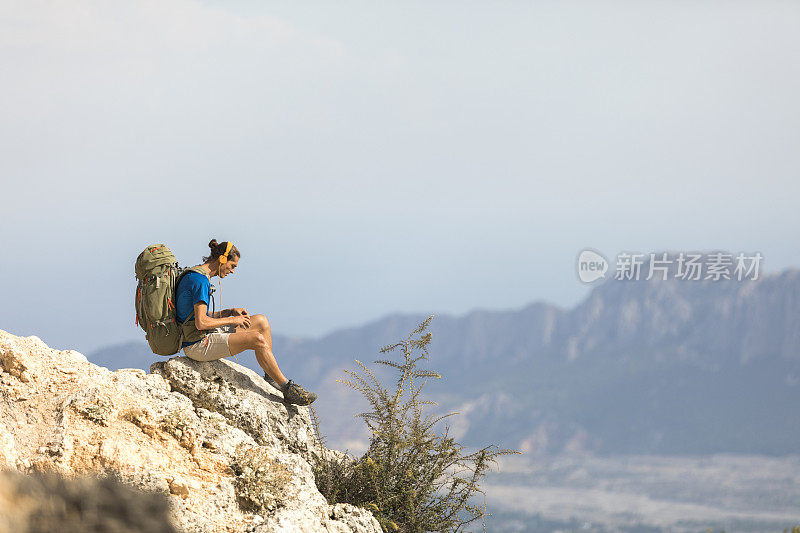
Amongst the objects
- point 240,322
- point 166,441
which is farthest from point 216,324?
point 166,441

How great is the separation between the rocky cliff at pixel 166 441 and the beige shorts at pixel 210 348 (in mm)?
192

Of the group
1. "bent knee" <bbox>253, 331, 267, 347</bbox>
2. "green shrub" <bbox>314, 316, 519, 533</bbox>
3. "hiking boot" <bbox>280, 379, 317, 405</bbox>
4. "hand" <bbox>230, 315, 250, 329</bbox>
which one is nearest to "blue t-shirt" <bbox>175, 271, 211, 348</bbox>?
"hand" <bbox>230, 315, 250, 329</bbox>

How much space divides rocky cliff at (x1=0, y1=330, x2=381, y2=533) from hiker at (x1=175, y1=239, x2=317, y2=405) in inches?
14.4

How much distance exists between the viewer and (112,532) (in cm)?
491

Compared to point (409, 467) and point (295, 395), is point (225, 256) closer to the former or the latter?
point (295, 395)

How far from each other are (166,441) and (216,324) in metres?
1.62

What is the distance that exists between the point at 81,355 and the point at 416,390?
4027 millimetres

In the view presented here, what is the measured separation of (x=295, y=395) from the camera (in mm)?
10695

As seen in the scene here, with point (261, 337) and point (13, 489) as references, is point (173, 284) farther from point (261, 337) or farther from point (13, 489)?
point (13, 489)

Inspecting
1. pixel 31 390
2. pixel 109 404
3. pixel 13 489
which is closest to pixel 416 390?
pixel 109 404

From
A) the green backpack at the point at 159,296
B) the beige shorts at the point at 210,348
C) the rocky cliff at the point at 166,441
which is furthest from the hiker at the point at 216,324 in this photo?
the rocky cliff at the point at 166,441

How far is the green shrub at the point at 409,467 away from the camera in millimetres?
10367

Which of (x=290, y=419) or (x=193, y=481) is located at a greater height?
(x=290, y=419)

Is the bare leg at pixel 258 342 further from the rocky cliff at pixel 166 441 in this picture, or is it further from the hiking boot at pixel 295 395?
the rocky cliff at pixel 166 441
